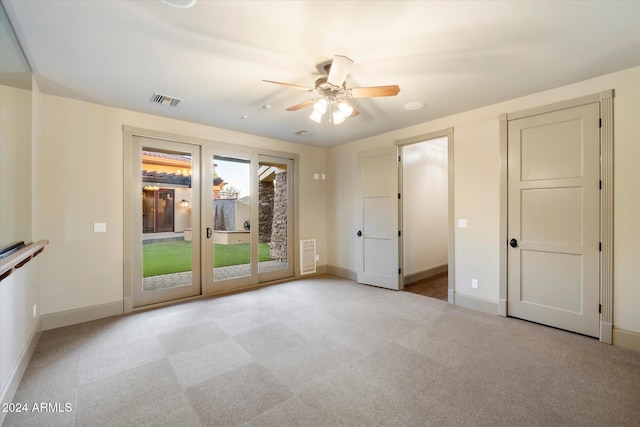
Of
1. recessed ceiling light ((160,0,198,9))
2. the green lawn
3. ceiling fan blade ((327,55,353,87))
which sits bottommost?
the green lawn

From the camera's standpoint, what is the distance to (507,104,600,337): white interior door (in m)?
2.94

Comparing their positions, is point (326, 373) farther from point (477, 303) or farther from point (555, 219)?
point (555, 219)

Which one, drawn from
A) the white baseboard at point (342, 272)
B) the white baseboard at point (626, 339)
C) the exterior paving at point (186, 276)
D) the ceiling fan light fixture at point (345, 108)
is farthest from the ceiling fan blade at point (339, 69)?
the white baseboard at point (342, 272)

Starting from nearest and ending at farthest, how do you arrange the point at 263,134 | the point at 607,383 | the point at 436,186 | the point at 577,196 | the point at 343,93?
1. the point at 607,383
2. the point at 343,93
3. the point at 577,196
4. the point at 263,134
5. the point at 436,186

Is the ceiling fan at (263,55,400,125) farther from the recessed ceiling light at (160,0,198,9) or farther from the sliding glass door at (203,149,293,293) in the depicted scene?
the sliding glass door at (203,149,293,293)

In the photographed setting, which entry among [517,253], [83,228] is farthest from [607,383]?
[83,228]

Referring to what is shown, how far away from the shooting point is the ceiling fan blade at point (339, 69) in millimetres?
2100

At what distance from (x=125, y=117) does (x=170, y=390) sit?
11.5 feet

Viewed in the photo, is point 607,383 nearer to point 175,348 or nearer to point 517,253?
point 517,253

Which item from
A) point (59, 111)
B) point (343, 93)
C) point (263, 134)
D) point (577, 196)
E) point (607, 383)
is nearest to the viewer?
point (607, 383)

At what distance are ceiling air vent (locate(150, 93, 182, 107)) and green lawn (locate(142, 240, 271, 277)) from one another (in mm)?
2025

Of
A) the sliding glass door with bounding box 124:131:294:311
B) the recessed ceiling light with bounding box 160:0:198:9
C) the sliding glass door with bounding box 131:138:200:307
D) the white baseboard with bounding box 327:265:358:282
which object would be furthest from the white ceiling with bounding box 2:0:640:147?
the white baseboard with bounding box 327:265:358:282

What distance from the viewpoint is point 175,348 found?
273cm

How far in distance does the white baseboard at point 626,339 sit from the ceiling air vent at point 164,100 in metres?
5.60
